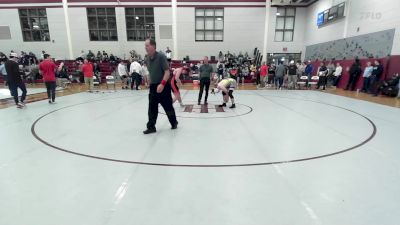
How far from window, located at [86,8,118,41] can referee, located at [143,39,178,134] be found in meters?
18.6

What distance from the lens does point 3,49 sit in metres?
21.2

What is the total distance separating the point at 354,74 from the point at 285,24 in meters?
10.1

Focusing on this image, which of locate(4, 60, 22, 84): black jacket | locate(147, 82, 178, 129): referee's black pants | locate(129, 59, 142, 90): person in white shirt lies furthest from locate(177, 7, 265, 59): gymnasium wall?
locate(147, 82, 178, 129): referee's black pants

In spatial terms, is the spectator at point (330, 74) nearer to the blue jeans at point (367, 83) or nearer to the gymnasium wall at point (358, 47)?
the gymnasium wall at point (358, 47)

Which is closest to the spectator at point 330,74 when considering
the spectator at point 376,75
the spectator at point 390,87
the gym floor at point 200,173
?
the spectator at point 376,75

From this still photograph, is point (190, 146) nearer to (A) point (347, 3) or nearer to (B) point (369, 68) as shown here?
(B) point (369, 68)

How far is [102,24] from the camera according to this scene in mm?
20953

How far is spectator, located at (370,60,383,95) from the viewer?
11.1 metres

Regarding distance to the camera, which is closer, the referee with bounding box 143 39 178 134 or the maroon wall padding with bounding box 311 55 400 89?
the referee with bounding box 143 39 178 134

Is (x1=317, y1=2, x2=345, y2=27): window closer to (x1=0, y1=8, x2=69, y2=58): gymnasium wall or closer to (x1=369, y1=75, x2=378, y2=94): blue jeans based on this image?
(x1=369, y1=75, x2=378, y2=94): blue jeans

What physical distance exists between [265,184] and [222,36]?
65.4 ft

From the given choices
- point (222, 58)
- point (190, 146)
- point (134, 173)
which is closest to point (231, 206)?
point (134, 173)
